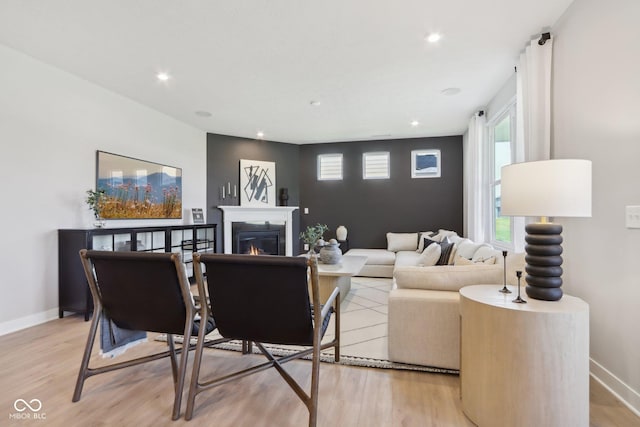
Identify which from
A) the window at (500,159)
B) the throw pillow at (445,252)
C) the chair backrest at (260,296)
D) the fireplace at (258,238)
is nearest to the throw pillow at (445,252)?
the throw pillow at (445,252)

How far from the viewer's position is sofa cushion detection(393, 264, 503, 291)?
2.14 metres

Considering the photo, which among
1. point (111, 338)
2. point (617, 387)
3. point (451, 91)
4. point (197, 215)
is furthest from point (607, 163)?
point (197, 215)

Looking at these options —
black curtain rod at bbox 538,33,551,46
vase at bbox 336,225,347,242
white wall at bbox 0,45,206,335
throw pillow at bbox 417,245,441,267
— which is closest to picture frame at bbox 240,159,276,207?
vase at bbox 336,225,347,242

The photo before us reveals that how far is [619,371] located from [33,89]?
537 cm

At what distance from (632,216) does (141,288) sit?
2.81 meters

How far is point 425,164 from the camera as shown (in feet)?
21.2

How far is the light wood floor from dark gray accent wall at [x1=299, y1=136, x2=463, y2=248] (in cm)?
459

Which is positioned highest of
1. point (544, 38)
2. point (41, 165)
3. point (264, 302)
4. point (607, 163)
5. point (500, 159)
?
point (544, 38)

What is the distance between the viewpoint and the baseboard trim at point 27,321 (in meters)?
2.88

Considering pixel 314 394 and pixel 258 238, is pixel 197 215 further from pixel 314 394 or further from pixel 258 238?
pixel 314 394

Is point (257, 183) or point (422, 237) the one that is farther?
point (257, 183)

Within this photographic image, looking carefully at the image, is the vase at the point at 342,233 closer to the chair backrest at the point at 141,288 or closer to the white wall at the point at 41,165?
the white wall at the point at 41,165

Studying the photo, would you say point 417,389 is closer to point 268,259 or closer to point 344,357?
point 344,357

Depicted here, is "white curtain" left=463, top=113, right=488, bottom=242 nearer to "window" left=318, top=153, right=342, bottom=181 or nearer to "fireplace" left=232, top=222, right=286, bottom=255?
"window" left=318, top=153, right=342, bottom=181
